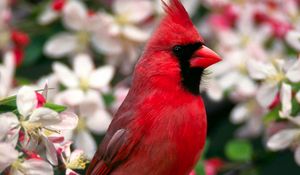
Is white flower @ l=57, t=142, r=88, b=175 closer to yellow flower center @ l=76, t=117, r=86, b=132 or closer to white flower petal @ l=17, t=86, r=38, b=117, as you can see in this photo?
white flower petal @ l=17, t=86, r=38, b=117

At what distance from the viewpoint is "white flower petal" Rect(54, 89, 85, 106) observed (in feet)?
7.47

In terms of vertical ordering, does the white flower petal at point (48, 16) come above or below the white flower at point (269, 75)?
above

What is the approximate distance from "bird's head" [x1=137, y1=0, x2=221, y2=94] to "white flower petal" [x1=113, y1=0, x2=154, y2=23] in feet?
2.35

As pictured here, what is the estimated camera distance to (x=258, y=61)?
2197mm

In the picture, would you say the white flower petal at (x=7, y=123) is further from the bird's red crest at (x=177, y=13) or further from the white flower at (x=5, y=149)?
the bird's red crest at (x=177, y=13)

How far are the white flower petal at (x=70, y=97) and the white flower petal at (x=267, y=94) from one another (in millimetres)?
521

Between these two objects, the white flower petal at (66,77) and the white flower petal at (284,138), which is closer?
the white flower petal at (284,138)

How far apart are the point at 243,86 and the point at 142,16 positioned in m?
0.40

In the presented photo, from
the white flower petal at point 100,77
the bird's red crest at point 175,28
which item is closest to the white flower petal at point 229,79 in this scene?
the white flower petal at point 100,77

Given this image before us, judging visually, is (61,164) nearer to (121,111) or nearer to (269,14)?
(121,111)

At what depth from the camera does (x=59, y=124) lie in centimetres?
162

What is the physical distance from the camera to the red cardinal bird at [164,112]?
6.15 feet

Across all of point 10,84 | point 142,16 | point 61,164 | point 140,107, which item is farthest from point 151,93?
point 142,16

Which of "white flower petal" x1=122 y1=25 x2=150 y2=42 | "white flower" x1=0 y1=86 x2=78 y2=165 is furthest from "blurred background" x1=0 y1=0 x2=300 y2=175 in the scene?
"white flower" x1=0 y1=86 x2=78 y2=165
